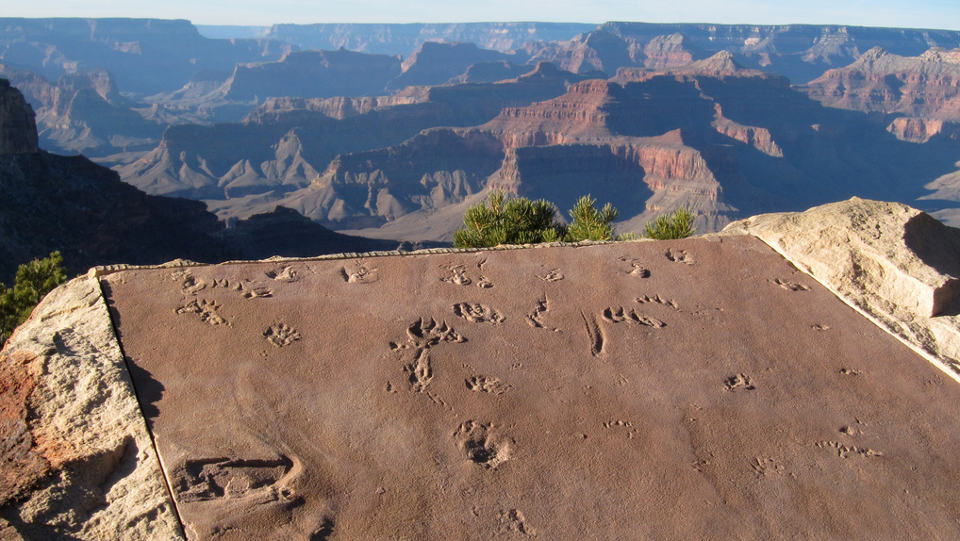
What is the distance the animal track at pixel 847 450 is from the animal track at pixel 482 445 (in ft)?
9.45

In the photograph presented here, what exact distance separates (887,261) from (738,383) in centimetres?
337

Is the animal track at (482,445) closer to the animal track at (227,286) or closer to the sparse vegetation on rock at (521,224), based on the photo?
the animal track at (227,286)

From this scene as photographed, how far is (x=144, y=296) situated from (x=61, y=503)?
2.69m

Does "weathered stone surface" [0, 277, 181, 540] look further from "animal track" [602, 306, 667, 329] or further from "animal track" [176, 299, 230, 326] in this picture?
"animal track" [602, 306, 667, 329]

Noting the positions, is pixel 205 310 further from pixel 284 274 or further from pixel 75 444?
pixel 75 444

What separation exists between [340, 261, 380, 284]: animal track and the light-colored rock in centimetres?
548

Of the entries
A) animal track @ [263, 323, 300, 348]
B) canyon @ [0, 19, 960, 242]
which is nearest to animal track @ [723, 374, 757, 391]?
animal track @ [263, 323, 300, 348]

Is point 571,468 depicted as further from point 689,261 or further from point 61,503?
point 689,261

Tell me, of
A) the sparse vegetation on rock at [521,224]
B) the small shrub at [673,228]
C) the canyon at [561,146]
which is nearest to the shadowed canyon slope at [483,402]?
the small shrub at [673,228]

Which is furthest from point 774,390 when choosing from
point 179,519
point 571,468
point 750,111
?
point 750,111

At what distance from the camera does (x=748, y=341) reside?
7266mm

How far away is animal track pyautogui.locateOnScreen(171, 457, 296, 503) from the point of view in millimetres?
4867

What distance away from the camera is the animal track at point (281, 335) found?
655 centimetres

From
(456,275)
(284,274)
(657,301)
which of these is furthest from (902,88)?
(284,274)
